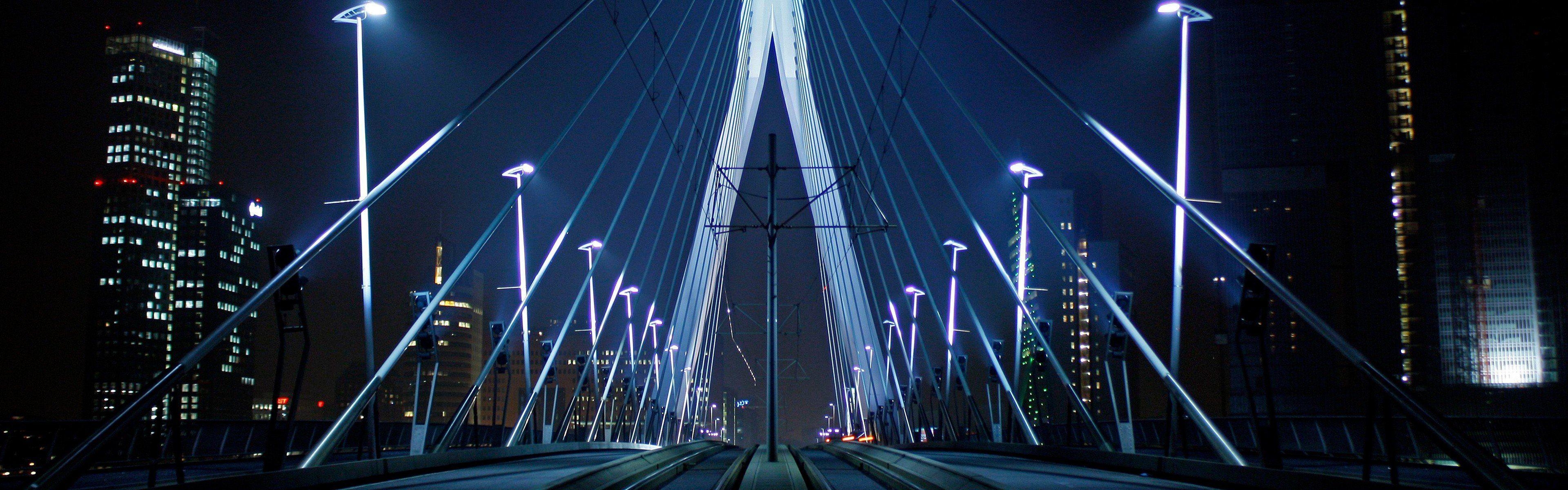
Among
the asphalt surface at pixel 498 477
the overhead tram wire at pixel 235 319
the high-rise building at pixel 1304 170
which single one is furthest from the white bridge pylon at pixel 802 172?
the high-rise building at pixel 1304 170

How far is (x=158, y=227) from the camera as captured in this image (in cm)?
4375

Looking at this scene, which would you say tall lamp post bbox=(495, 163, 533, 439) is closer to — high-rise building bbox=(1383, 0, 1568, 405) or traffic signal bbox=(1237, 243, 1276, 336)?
traffic signal bbox=(1237, 243, 1276, 336)

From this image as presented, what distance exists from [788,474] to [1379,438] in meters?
14.2

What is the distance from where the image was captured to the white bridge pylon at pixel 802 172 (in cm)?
3934

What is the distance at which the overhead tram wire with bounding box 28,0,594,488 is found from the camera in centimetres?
918

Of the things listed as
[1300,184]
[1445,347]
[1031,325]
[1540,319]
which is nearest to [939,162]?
[1031,325]

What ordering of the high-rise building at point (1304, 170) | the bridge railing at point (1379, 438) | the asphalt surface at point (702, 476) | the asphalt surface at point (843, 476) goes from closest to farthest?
the asphalt surface at point (843, 476) → the asphalt surface at point (702, 476) → the bridge railing at point (1379, 438) → the high-rise building at point (1304, 170)

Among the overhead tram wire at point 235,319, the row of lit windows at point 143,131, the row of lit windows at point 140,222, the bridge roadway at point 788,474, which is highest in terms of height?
the row of lit windows at point 143,131

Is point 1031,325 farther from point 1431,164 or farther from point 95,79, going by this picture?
point 1431,164

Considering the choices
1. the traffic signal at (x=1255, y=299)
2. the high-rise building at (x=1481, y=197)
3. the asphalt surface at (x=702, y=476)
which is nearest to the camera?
the traffic signal at (x=1255, y=299)

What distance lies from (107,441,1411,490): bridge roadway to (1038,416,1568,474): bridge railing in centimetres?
100

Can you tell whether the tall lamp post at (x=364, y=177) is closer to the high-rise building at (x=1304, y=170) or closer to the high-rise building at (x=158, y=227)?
the high-rise building at (x=158, y=227)

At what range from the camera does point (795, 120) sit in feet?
147

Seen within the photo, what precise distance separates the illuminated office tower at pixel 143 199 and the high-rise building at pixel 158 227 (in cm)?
4
